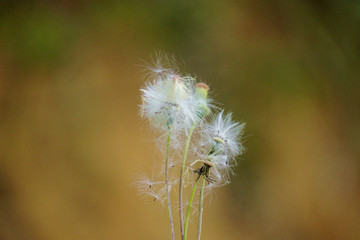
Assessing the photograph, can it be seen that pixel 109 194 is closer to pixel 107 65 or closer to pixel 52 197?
pixel 52 197

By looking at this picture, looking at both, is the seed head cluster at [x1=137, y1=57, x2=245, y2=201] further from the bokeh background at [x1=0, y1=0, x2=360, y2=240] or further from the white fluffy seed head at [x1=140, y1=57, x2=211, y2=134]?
the bokeh background at [x1=0, y1=0, x2=360, y2=240]

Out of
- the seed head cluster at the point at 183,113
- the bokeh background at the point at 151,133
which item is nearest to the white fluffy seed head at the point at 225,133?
the seed head cluster at the point at 183,113

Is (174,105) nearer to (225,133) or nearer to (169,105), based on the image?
(169,105)

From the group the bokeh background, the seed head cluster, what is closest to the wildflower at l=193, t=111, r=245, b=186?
the seed head cluster

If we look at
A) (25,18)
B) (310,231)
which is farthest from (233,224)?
(25,18)

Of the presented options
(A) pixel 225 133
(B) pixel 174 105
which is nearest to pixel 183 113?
(B) pixel 174 105

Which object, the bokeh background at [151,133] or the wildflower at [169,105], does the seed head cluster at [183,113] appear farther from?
the bokeh background at [151,133]

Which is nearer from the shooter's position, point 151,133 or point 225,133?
point 225,133

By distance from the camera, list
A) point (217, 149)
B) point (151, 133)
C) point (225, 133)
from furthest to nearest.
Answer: point (151, 133)
point (225, 133)
point (217, 149)
